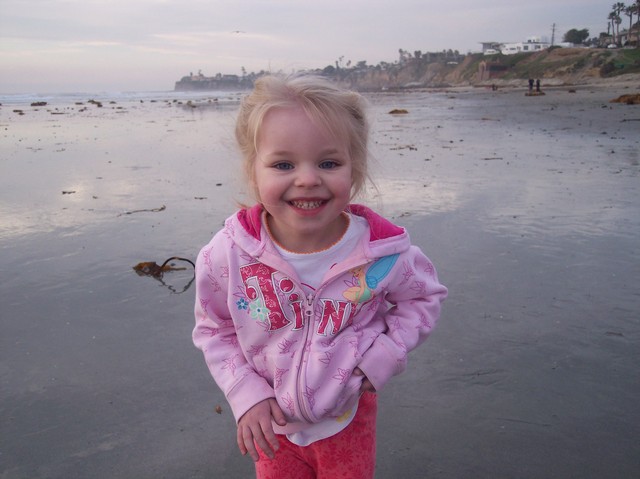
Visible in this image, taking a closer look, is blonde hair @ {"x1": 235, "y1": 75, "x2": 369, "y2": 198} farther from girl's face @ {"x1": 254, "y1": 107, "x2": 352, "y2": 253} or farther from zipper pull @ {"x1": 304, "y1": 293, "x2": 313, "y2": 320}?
zipper pull @ {"x1": 304, "y1": 293, "x2": 313, "y2": 320}

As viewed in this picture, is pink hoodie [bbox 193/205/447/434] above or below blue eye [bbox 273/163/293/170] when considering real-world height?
below

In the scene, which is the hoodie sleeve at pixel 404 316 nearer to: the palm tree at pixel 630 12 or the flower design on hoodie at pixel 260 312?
the flower design on hoodie at pixel 260 312

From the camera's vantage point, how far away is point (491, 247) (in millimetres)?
4164

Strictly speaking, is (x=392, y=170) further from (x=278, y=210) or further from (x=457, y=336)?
(x=278, y=210)

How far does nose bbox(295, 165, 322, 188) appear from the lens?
1.47 meters

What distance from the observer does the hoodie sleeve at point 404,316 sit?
60.0 inches

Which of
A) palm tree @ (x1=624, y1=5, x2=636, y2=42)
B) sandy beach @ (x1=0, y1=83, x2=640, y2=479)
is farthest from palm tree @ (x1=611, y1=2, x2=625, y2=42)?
sandy beach @ (x1=0, y1=83, x2=640, y2=479)

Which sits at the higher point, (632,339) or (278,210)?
(278,210)

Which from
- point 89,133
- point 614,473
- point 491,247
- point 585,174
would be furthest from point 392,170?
point 89,133

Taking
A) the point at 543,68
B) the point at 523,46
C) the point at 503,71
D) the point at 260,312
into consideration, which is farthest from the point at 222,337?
the point at 523,46

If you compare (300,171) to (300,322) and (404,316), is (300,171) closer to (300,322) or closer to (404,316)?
(300,322)

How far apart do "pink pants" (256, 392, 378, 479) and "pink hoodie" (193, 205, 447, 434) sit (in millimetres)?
96

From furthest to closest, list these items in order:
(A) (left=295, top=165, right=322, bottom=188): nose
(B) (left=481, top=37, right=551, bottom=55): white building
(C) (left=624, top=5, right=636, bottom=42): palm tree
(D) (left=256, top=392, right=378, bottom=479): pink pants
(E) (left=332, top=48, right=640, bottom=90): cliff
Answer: (B) (left=481, top=37, right=551, bottom=55): white building
(C) (left=624, top=5, right=636, bottom=42): palm tree
(E) (left=332, top=48, right=640, bottom=90): cliff
(D) (left=256, top=392, right=378, bottom=479): pink pants
(A) (left=295, top=165, right=322, bottom=188): nose

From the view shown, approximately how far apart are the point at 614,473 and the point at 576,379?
22.8 inches
